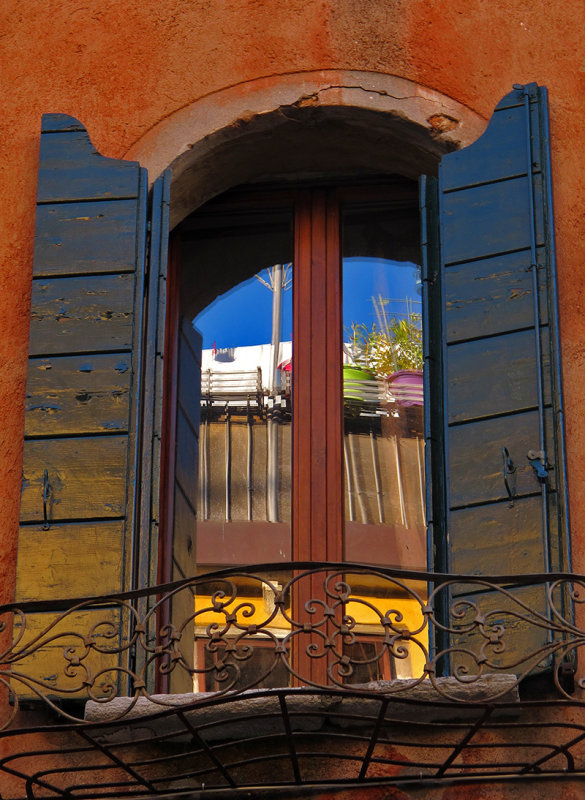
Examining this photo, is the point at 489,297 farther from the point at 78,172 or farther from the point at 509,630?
the point at 78,172

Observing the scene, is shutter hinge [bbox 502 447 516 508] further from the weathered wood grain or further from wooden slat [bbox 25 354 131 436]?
wooden slat [bbox 25 354 131 436]

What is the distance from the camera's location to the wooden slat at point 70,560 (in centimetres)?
541

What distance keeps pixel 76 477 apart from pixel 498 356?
1492mm

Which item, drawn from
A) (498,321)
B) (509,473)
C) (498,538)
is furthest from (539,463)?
(498,321)

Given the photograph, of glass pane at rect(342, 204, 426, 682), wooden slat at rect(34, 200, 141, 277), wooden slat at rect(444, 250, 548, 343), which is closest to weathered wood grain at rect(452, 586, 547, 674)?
glass pane at rect(342, 204, 426, 682)

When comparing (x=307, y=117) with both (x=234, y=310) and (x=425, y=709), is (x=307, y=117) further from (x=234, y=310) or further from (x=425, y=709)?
(x=425, y=709)

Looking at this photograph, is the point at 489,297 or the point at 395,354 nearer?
the point at 489,297

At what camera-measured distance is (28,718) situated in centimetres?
529

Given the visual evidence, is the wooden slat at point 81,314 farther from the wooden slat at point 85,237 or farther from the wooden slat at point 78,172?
the wooden slat at point 78,172

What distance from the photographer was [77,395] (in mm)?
5727

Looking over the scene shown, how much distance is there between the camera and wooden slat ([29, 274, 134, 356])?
5.81 metres

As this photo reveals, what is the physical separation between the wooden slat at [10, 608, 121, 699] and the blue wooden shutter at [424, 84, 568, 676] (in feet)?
3.69

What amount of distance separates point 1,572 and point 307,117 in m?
2.10

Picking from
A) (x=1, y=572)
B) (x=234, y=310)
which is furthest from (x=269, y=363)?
(x=1, y=572)
